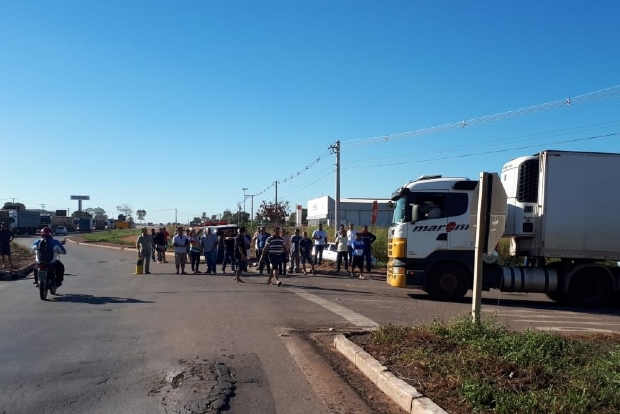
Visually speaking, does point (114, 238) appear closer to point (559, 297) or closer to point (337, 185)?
point (337, 185)

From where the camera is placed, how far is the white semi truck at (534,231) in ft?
49.2

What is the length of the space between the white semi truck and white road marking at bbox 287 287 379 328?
233 cm

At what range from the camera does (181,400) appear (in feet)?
20.5

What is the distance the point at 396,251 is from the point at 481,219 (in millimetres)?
7564

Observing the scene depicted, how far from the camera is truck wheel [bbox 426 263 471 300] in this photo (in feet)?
51.6

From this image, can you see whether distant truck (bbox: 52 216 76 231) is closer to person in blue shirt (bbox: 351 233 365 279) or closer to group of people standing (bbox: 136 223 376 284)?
group of people standing (bbox: 136 223 376 284)

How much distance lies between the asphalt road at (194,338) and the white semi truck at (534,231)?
676 millimetres

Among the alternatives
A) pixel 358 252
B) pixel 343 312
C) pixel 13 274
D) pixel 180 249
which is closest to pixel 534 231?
pixel 343 312

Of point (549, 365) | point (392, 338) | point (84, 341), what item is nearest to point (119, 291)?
point (84, 341)

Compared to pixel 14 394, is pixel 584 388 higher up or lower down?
higher up

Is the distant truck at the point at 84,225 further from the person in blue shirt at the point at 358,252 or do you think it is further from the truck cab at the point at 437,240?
the truck cab at the point at 437,240

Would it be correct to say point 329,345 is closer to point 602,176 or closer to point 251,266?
point 602,176

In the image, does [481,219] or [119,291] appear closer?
[481,219]

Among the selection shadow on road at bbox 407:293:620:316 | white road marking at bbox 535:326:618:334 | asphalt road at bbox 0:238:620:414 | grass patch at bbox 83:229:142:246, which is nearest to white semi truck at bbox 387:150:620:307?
shadow on road at bbox 407:293:620:316
